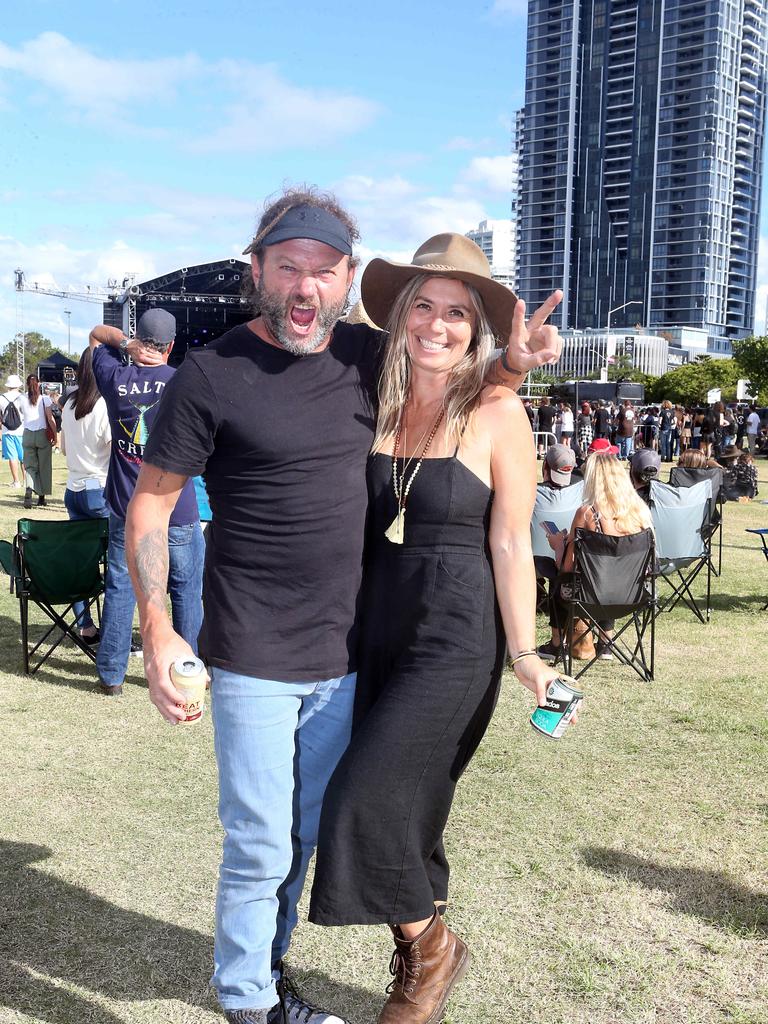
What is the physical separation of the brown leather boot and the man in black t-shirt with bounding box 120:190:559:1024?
401 millimetres

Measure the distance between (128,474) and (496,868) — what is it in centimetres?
315

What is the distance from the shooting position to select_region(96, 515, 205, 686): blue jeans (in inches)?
224

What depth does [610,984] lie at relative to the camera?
2988mm

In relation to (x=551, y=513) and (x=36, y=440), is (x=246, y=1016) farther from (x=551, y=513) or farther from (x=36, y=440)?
(x=36, y=440)

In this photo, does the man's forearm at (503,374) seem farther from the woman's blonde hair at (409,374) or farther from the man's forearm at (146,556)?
Answer: the man's forearm at (146,556)

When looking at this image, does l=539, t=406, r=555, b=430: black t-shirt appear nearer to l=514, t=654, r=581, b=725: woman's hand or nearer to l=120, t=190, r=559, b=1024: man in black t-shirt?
l=514, t=654, r=581, b=725: woman's hand

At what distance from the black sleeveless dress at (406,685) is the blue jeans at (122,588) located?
3326 mm

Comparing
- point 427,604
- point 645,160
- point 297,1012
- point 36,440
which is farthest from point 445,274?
point 645,160

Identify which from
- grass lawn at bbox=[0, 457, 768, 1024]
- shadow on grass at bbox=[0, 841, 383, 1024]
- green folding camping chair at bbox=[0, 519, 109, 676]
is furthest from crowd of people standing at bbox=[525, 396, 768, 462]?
shadow on grass at bbox=[0, 841, 383, 1024]

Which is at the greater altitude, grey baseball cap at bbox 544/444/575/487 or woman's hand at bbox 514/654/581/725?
grey baseball cap at bbox 544/444/575/487

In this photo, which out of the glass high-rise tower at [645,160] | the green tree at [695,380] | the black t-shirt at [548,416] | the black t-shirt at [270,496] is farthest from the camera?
A: the glass high-rise tower at [645,160]

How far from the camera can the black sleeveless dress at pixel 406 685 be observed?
2441mm

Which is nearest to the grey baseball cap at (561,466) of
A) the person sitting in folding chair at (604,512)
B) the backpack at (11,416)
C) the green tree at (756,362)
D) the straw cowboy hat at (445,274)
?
the person sitting in folding chair at (604,512)

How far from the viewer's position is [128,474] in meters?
5.66
